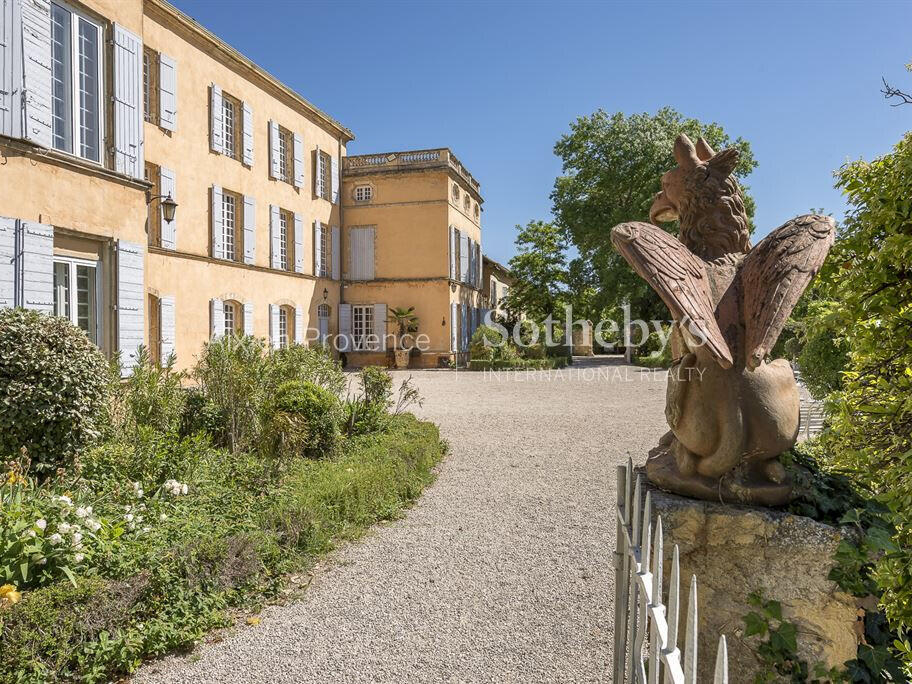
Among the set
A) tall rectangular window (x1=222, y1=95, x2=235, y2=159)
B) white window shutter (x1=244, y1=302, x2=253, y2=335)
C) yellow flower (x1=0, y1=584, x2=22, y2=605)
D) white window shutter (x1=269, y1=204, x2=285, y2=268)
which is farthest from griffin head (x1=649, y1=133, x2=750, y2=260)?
white window shutter (x1=269, y1=204, x2=285, y2=268)

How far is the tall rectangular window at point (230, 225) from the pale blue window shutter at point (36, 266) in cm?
867

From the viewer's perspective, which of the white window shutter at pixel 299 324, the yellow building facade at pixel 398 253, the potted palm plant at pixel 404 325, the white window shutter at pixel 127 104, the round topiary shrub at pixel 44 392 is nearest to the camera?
the round topiary shrub at pixel 44 392

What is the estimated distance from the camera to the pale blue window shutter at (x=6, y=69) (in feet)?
22.6

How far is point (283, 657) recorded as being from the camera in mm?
2900

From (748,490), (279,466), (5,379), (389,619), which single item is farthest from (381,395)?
(748,490)

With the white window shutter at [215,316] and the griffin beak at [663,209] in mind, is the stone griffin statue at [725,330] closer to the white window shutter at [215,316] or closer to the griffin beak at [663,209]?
the griffin beak at [663,209]

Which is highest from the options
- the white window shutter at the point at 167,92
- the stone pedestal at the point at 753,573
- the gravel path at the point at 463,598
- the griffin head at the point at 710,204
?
the white window shutter at the point at 167,92

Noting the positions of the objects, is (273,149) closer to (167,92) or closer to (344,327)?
(167,92)

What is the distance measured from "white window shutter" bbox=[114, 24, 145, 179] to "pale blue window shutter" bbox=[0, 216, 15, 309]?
190cm

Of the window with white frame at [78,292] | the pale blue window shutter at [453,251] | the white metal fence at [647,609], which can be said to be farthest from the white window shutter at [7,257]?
the pale blue window shutter at [453,251]

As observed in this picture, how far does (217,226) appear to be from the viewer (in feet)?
50.0

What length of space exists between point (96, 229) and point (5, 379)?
4018 mm

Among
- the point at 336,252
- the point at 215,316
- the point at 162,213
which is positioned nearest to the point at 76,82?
the point at 162,213

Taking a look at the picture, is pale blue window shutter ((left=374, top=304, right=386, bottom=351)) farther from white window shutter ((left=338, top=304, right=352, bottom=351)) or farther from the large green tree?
the large green tree
